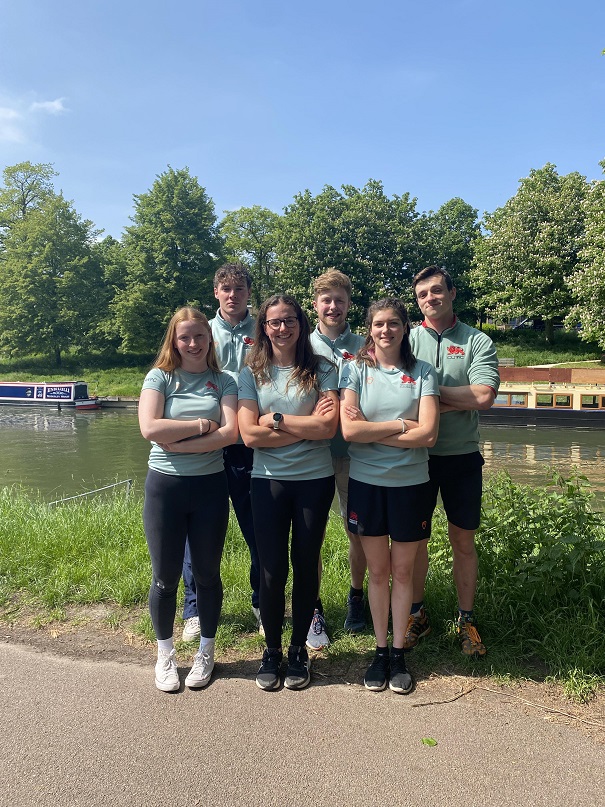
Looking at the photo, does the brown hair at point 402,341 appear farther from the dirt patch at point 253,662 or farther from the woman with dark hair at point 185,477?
the dirt patch at point 253,662

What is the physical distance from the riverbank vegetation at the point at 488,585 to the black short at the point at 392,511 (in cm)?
81

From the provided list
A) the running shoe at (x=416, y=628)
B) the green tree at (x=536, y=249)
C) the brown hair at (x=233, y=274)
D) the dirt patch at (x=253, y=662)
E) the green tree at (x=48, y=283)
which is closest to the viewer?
the dirt patch at (x=253, y=662)

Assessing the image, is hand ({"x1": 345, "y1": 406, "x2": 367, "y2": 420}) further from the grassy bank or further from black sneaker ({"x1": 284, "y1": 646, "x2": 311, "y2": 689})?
the grassy bank

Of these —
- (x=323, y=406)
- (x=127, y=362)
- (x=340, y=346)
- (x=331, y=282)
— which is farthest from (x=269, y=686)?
(x=127, y=362)

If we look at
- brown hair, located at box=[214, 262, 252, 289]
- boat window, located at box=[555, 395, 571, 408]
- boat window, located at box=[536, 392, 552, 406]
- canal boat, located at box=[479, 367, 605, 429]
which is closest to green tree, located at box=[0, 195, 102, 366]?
canal boat, located at box=[479, 367, 605, 429]

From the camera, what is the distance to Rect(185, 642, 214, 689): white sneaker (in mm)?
3006

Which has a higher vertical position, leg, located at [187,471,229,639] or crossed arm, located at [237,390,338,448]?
crossed arm, located at [237,390,338,448]

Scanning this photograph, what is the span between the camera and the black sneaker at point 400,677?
2934 mm

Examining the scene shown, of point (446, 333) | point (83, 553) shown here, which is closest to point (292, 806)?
point (446, 333)

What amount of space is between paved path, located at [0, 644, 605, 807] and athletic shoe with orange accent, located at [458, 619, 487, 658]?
0.36 m

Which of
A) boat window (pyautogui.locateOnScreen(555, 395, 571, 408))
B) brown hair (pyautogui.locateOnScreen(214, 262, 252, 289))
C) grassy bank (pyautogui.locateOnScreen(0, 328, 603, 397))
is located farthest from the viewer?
grassy bank (pyautogui.locateOnScreen(0, 328, 603, 397))

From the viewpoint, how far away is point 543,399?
2222 cm

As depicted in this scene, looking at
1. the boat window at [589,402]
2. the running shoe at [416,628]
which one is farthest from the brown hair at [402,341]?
the boat window at [589,402]

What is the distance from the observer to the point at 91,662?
3.27m
